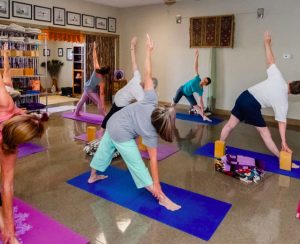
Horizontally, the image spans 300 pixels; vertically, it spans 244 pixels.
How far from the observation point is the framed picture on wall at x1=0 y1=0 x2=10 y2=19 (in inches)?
218

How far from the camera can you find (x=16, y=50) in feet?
18.3

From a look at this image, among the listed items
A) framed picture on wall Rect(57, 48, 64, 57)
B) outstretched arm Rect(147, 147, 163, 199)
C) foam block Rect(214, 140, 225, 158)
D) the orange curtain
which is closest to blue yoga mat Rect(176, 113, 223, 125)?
foam block Rect(214, 140, 225, 158)

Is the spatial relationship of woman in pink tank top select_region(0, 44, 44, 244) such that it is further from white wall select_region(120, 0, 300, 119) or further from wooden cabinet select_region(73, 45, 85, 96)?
wooden cabinet select_region(73, 45, 85, 96)

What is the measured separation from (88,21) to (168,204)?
239 inches

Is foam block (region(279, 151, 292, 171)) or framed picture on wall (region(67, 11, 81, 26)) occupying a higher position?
framed picture on wall (region(67, 11, 81, 26))

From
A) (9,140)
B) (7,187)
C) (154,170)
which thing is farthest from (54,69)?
(9,140)

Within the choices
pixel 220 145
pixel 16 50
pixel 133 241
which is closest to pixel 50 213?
pixel 133 241

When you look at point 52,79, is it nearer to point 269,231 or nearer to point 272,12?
point 272,12

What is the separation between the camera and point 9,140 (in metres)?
1.53

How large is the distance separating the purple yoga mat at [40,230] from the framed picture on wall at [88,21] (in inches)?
231

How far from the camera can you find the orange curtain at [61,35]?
21.0 ft

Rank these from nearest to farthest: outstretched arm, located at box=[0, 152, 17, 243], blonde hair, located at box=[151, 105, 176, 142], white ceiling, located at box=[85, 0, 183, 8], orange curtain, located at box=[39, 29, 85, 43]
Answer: outstretched arm, located at box=[0, 152, 17, 243], blonde hair, located at box=[151, 105, 176, 142], orange curtain, located at box=[39, 29, 85, 43], white ceiling, located at box=[85, 0, 183, 8]

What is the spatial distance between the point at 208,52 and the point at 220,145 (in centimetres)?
359

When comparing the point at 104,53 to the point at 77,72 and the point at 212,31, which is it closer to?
the point at 77,72
